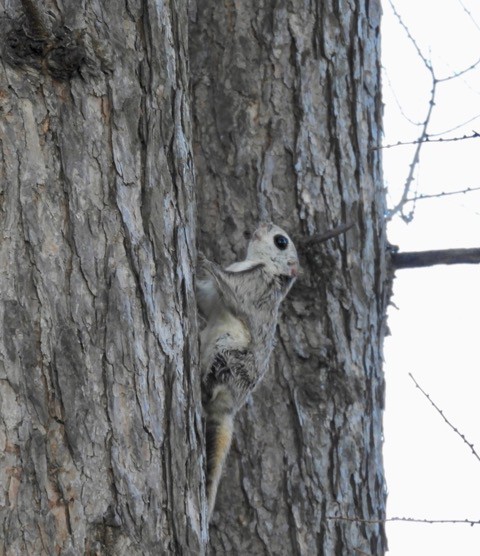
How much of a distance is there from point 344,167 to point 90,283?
6.81ft

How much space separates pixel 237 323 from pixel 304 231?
52 centimetres

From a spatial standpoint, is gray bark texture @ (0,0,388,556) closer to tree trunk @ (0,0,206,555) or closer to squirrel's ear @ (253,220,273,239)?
tree trunk @ (0,0,206,555)

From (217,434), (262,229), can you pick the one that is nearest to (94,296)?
(217,434)

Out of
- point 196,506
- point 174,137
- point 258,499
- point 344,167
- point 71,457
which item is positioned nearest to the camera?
point 71,457

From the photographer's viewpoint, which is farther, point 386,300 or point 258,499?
point 386,300

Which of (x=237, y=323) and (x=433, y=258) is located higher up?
(x=433, y=258)

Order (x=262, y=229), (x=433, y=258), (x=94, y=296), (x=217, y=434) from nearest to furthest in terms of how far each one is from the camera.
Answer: (x=94, y=296) < (x=217, y=434) < (x=262, y=229) < (x=433, y=258)

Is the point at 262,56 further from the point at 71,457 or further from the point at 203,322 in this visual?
the point at 71,457

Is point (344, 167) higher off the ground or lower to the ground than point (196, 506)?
higher

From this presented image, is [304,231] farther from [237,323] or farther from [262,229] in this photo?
[237,323]

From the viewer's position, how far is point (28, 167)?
2.74 metres

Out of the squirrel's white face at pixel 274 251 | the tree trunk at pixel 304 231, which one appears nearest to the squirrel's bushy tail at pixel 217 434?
the tree trunk at pixel 304 231

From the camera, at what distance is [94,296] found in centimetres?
277

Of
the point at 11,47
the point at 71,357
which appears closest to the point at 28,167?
the point at 11,47
